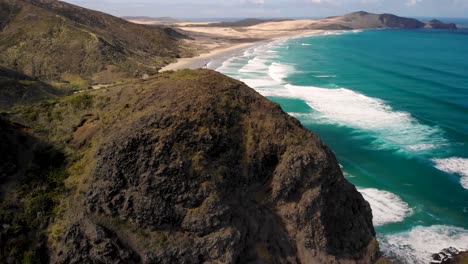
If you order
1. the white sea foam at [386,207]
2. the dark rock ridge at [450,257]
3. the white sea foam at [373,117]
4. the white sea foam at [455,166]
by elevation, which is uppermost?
the white sea foam at [373,117]

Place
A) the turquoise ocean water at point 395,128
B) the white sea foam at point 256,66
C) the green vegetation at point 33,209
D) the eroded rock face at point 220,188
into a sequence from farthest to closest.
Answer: the white sea foam at point 256,66, the turquoise ocean water at point 395,128, the eroded rock face at point 220,188, the green vegetation at point 33,209

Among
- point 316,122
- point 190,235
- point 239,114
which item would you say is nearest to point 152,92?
point 239,114

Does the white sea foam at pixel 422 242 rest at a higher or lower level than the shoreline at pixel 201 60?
lower

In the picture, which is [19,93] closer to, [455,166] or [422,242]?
→ [422,242]

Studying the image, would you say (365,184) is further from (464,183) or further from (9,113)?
(9,113)

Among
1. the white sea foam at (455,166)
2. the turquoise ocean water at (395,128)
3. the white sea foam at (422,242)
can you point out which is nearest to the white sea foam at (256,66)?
the turquoise ocean water at (395,128)

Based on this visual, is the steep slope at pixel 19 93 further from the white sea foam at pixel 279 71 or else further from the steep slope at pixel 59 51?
the white sea foam at pixel 279 71
